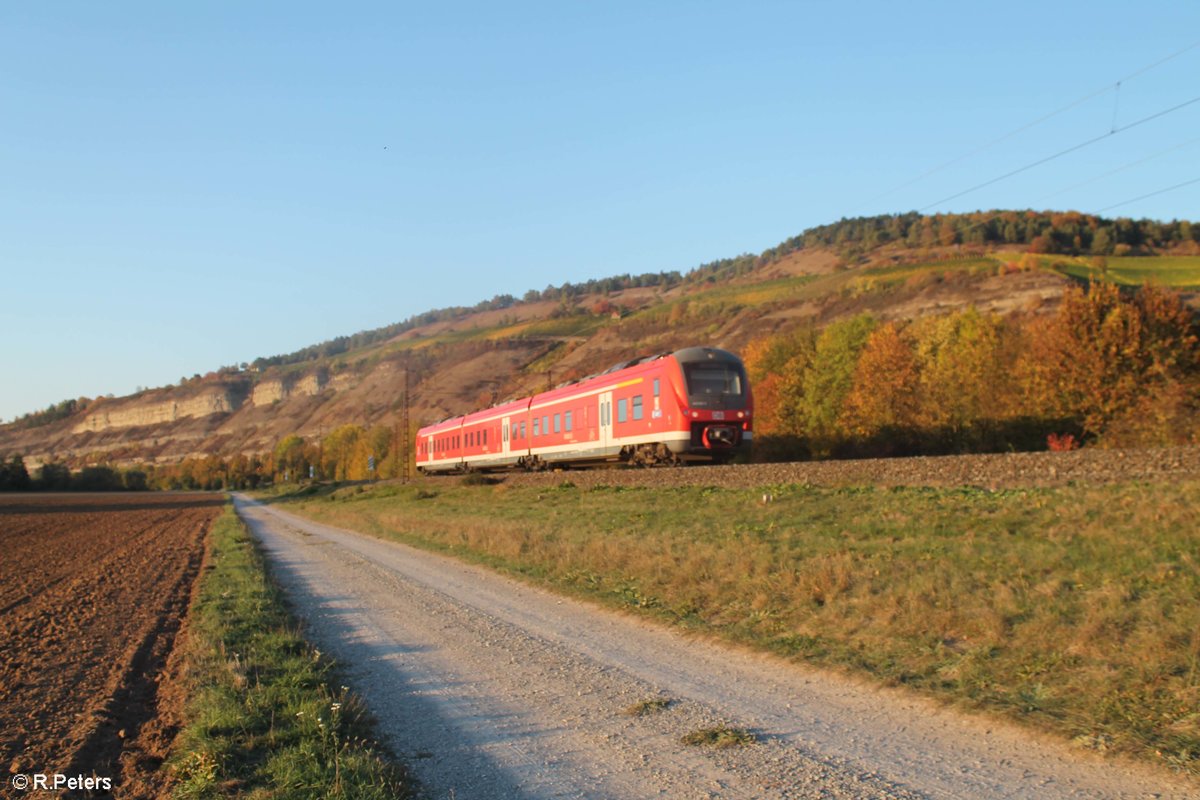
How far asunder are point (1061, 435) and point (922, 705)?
124ft

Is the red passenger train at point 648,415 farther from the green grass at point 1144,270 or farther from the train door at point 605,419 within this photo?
the green grass at point 1144,270

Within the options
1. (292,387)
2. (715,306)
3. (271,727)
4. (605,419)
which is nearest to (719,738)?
(271,727)

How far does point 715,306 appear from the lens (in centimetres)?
11431

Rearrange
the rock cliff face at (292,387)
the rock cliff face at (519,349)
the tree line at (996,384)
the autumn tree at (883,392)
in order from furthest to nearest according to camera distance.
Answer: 1. the rock cliff face at (292,387)
2. the rock cliff face at (519,349)
3. the autumn tree at (883,392)
4. the tree line at (996,384)

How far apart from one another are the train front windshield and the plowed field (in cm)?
1376

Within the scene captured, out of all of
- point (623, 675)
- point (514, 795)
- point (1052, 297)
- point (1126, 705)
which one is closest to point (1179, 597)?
point (1126, 705)

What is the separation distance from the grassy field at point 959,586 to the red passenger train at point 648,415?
23.2 ft

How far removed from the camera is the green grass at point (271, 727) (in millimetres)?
5484

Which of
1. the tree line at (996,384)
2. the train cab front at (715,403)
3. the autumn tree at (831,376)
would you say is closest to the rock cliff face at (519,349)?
the autumn tree at (831,376)

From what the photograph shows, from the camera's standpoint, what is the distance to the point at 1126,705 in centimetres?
656

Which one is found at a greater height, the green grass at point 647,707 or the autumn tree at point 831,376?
the autumn tree at point 831,376

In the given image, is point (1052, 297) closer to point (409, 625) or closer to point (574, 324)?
point (409, 625)

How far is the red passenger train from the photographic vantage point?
85.9ft

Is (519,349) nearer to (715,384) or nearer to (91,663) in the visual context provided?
(715,384)
